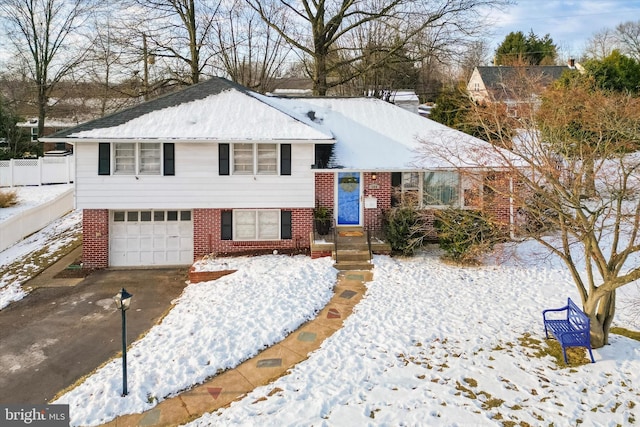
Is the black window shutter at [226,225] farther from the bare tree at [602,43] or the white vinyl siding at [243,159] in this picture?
the bare tree at [602,43]

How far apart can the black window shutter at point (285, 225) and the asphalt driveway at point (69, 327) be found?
11.7 feet

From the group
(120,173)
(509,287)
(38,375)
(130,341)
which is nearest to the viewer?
(38,375)

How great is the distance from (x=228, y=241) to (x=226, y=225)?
0.57 meters

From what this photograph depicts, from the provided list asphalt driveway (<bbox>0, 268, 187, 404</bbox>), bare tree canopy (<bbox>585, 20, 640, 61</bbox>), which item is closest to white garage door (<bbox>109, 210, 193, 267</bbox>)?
asphalt driveway (<bbox>0, 268, 187, 404</bbox>)

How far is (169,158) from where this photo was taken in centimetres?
1413

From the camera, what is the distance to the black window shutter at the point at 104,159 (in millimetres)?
13930

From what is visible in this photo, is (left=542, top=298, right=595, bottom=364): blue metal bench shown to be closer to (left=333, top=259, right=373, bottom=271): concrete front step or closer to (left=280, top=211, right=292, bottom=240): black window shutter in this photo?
(left=333, top=259, right=373, bottom=271): concrete front step

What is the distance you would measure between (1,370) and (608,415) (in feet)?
34.2

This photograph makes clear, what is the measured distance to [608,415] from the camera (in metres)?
5.92

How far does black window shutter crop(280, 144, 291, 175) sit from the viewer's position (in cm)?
1445

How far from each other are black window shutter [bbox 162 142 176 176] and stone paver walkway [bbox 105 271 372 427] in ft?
24.6

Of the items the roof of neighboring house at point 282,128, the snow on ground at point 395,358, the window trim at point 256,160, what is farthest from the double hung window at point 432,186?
the window trim at point 256,160

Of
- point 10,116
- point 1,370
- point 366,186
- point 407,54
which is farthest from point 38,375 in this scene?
point 10,116

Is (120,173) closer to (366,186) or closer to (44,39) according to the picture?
(366,186)
